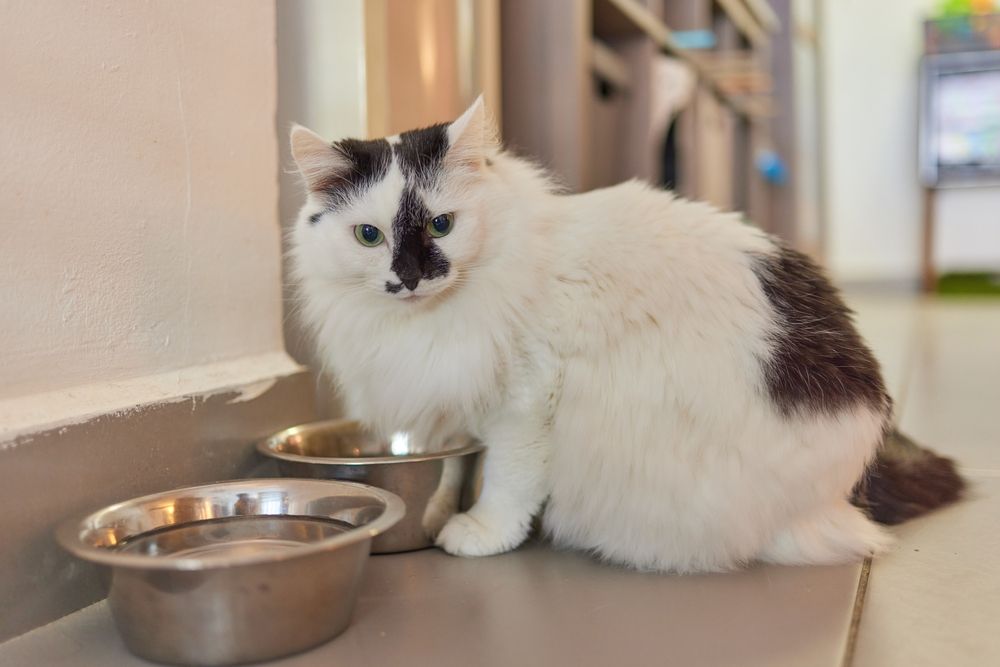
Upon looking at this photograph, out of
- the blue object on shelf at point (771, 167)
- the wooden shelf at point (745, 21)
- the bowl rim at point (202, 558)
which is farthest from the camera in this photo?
the blue object on shelf at point (771, 167)

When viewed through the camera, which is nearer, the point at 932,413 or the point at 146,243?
the point at 146,243

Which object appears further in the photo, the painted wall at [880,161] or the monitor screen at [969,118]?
the painted wall at [880,161]

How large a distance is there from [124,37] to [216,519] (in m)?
0.62

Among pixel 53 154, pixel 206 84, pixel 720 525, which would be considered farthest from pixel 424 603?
Result: pixel 206 84

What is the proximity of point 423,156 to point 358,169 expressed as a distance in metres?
0.08

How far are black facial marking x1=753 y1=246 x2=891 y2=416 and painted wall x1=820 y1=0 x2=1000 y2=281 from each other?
5.76 metres

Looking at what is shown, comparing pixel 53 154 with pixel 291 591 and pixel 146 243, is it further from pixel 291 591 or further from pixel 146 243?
pixel 291 591

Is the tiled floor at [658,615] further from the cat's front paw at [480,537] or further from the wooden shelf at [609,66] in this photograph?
the wooden shelf at [609,66]

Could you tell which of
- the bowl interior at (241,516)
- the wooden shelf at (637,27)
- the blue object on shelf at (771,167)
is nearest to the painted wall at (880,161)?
the blue object on shelf at (771,167)

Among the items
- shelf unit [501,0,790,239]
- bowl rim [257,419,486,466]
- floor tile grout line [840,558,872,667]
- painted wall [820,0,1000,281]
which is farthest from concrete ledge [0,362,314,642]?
painted wall [820,0,1000,281]

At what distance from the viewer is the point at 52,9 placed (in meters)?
1.06

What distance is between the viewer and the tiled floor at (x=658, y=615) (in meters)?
0.92

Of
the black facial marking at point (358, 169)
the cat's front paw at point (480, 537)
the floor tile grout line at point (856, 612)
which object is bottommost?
the floor tile grout line at point (856, 612)

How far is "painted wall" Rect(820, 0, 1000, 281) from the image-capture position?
656 centimetres
